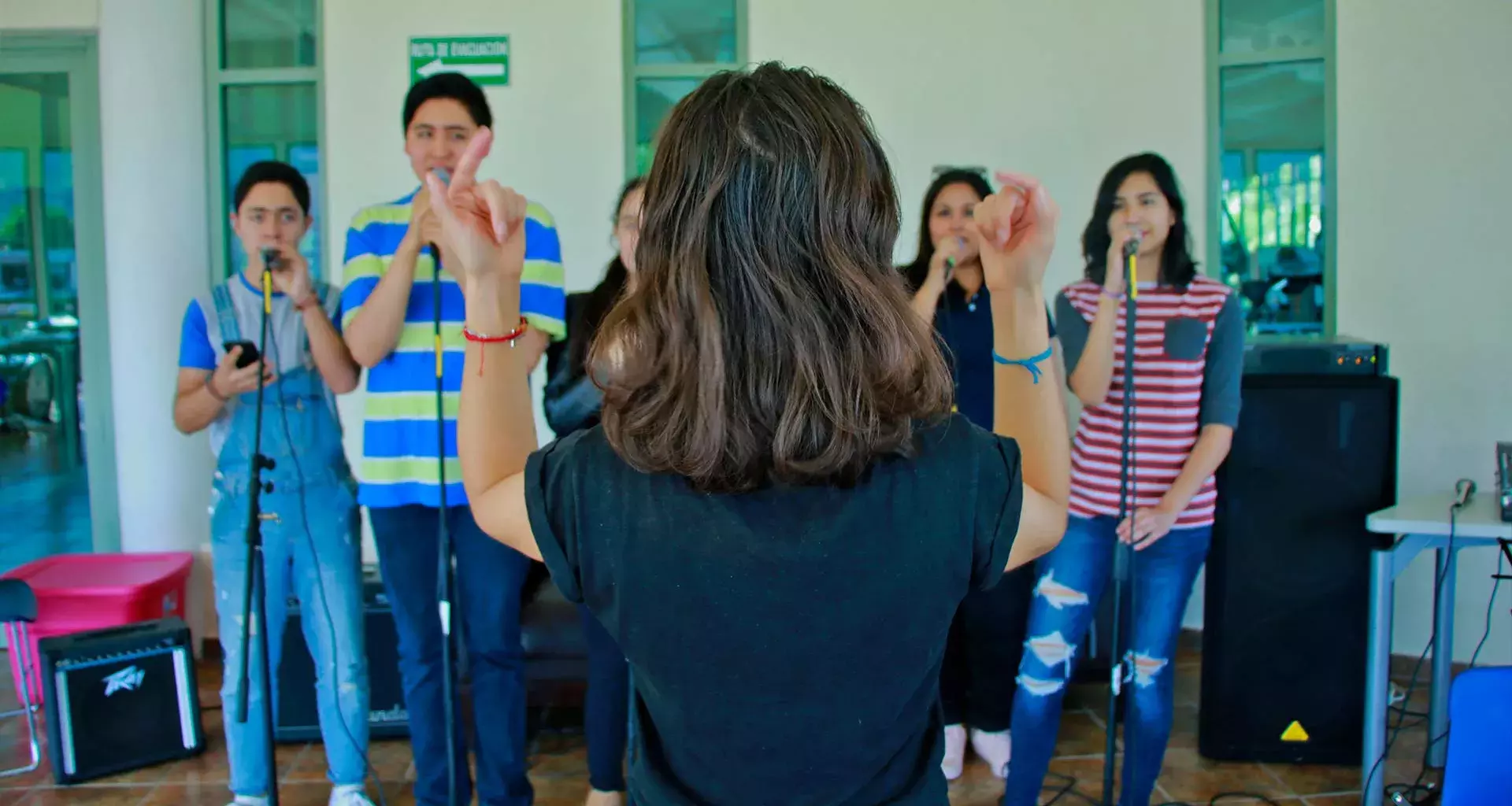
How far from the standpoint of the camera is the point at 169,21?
3934 millimetres

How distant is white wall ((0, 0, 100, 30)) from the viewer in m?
3.86

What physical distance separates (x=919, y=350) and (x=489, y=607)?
1.73 metres

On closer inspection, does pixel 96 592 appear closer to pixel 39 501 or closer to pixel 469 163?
pixel 39 501

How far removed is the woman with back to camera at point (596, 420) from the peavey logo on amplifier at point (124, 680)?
4.45 feet

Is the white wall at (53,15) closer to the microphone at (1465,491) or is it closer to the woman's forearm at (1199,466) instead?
the woman's forearm at (1199,466)

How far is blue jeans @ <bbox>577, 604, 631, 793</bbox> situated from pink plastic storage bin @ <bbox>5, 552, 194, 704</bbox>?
166cm

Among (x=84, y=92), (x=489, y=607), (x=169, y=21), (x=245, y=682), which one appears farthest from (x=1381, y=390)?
(x=84, y=92)

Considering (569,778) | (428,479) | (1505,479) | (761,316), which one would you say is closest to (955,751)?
(569,778)

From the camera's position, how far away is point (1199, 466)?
2.51 metres

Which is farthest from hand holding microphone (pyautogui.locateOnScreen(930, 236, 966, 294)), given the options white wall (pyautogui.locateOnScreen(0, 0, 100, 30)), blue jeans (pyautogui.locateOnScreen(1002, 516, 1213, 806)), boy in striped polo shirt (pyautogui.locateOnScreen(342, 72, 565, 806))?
white wall (pyautogui.locateOnScreen(0, 0, 100, 30))

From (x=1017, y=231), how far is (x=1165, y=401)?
1633 millimetres

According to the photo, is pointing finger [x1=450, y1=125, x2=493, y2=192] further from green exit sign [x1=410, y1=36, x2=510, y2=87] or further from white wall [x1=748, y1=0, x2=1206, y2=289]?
green exit sign [x1=410, y1=36, x2=510, y2=87]

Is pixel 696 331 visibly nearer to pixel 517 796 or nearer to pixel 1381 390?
pixel 517 796

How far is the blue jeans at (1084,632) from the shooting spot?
2520 millimetres
